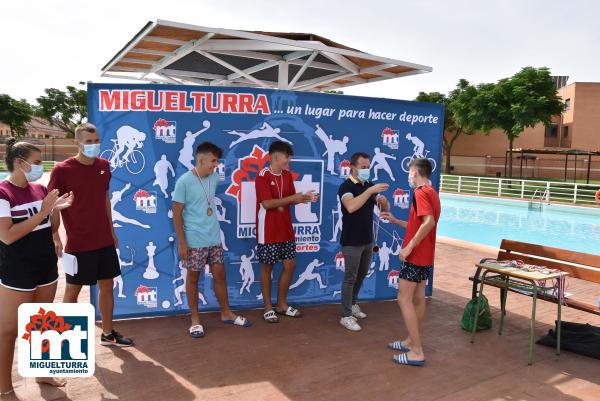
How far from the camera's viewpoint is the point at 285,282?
17.0 feet

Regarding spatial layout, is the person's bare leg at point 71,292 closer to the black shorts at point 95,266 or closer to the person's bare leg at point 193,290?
the black shorts at point 95,266

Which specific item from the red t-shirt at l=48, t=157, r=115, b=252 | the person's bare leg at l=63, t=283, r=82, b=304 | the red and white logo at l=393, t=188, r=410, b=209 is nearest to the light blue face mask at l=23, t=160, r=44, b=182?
the red t-shirt at l=48, t=157, r=115, b=252

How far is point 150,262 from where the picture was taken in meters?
4.94

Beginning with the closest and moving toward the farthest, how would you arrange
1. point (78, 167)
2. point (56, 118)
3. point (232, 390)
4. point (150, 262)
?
1. point (232, 390)
2. point (78, 167)
3. point (150, 262)
4. point (56, 118)

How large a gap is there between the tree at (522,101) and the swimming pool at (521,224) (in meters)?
8.63

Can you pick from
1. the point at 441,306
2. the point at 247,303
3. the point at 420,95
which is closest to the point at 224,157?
the point at 247,303

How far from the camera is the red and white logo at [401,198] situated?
5.84 meters

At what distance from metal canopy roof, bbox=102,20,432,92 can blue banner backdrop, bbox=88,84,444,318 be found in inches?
23.6

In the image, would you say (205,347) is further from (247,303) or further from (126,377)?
(247,303)

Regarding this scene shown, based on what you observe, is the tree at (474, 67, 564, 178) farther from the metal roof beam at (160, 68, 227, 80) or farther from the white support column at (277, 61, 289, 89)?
the white support column at (277, 61, 289, 89)

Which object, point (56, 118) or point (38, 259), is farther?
point (56, 118)

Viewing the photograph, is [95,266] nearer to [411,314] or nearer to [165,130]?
[165,130]

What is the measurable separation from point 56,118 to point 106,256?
60.6m

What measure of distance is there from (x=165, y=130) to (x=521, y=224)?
1473 cm
